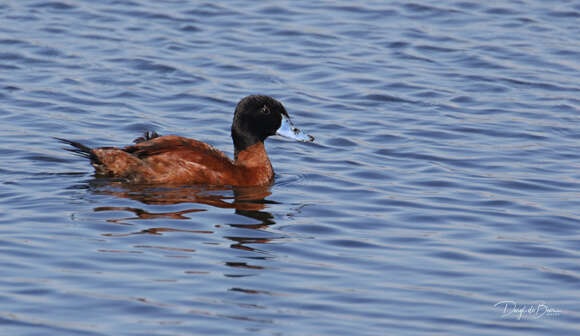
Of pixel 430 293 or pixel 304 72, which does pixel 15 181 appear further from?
pixel 304 72

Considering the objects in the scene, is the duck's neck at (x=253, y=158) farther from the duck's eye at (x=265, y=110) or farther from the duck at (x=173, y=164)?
the duck's eye at (x=265, y=110)

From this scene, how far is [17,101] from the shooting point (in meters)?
14.3

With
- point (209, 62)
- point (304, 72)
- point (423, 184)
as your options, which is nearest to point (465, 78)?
point (304, 72)

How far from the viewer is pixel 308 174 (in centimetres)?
1173

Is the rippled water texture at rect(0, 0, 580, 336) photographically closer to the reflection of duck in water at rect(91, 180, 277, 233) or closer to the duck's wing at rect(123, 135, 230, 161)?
the reflection of duck in water at rect(91, 180, 277, 233)

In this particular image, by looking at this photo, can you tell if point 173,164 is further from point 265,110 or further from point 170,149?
point 265,110
